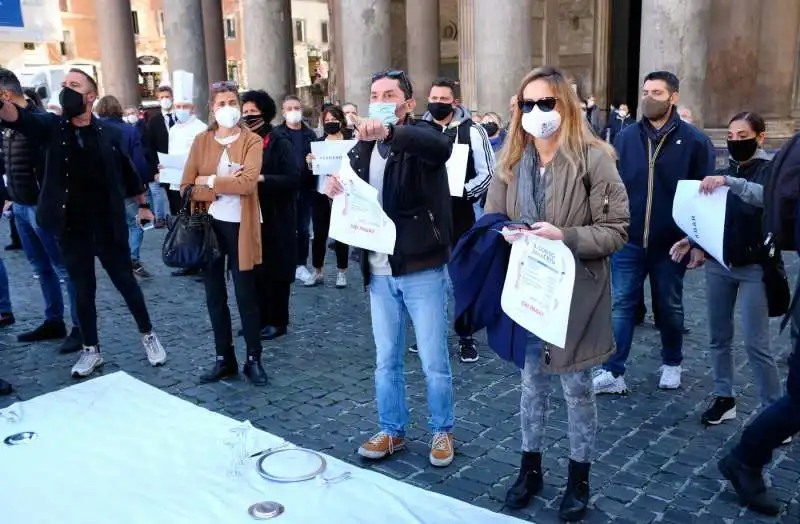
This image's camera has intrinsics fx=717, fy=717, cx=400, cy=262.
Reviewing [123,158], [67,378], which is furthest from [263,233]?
[67,378]

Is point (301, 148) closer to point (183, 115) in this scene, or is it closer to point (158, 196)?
point (183, 115)

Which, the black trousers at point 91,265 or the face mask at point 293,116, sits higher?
the face mask at point 293,116

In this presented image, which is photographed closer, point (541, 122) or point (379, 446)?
point (541, 122)

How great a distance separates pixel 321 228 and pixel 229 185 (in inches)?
Result: 127

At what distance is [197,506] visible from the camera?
267 centimetres

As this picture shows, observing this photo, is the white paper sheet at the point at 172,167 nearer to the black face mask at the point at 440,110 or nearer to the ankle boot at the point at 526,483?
the black face mask at the point at 440,110

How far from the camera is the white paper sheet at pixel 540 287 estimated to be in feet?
9.75

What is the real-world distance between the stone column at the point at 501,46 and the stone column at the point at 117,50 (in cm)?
1008

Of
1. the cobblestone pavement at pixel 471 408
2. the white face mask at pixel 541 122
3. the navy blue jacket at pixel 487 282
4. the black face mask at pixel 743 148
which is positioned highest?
the white face mask at pixel 541 122

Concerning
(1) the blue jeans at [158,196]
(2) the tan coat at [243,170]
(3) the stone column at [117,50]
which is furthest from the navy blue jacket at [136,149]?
(3) the stone column at [117,50]

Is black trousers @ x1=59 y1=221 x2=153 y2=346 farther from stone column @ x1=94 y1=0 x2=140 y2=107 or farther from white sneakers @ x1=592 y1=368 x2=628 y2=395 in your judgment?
stone column @ x1=94 y1=0 x2=140 y2=107

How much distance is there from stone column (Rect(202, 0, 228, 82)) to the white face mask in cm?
1868

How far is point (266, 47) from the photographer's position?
15078mm

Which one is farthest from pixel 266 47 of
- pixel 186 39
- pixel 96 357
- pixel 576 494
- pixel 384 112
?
pixel 576 494
